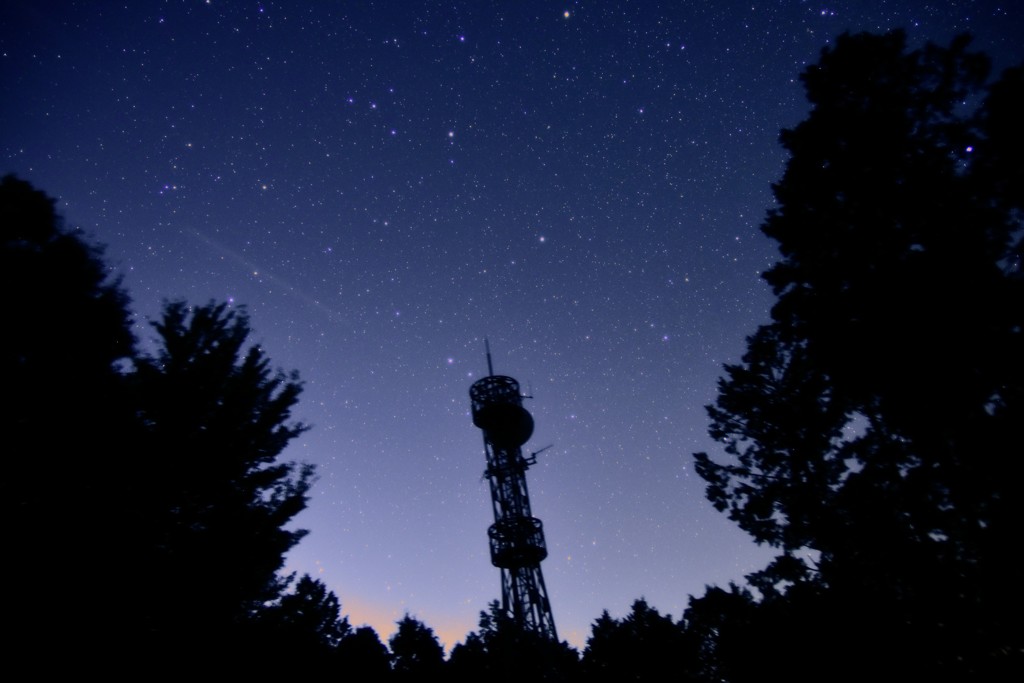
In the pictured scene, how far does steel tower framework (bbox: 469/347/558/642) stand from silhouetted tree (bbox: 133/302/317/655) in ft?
64.9

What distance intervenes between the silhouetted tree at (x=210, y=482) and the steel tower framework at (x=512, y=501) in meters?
19.8

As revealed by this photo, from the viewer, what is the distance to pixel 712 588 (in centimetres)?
1452

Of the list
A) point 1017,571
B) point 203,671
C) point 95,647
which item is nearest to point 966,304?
point 1017,571

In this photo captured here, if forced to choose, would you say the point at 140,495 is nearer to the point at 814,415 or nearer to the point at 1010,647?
the point at 1010,647

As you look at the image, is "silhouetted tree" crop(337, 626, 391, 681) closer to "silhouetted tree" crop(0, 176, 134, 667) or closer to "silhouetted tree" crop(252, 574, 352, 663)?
"silhouetted tree" crop(252, 574, 352, 663)

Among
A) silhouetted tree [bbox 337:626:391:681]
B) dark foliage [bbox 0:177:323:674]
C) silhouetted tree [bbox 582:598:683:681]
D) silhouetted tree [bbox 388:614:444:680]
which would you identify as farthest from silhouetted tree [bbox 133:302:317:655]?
silhouetted tree [bbox 388:614:444:680]

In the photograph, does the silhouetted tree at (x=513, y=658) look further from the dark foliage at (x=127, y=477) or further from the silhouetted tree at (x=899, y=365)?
the dark foliage at (x=127, y=477)

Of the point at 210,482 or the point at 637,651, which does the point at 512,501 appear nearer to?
the point at 637,651

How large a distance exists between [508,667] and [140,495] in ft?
70.4

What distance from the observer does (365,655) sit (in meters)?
28.3

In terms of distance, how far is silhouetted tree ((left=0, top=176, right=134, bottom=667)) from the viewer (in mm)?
4930

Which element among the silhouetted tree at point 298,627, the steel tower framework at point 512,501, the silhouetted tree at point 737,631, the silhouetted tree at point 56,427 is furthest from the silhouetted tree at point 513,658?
the silhouetted tree at point 56,427

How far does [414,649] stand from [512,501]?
1980 centimetres

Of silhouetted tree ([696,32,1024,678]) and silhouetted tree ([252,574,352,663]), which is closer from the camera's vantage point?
silhouetted tree ([252,574,352,663])
